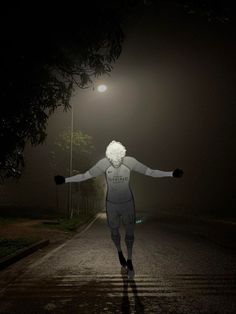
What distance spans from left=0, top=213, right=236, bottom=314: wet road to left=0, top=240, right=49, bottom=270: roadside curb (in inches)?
7.3

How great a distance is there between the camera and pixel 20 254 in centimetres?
1045

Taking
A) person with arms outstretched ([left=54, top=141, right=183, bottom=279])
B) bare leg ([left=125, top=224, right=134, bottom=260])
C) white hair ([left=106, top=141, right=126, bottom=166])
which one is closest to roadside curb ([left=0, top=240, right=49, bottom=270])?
bare leg ([left=125, top=224, right=134, bottom=260])

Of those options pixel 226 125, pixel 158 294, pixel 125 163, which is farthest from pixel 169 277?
pixel 226 125

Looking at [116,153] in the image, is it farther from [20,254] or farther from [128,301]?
[20,254]

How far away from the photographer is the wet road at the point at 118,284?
17.7ft

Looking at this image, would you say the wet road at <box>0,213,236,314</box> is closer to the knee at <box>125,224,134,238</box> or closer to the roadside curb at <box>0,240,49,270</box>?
the roadside curb at <box>0,240,49,270</box>

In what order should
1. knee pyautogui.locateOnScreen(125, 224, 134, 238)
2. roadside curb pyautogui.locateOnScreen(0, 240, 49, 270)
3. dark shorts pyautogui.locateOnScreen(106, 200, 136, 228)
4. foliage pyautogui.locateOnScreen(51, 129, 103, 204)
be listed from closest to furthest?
dark shorts pyautogui.locateOnScreen(106, 200, 136, 228) → knee pyautogui.locateOnScreen(125, 224, 134, 238) → roadside curb pyautogui.locateOnScreen(0, 240, 49, 270) → foliage pyautogui.locateOnScreen(51, 129, 103, 204)

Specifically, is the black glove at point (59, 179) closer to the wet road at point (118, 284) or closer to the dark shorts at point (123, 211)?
the dark shorts at point (123, 211)

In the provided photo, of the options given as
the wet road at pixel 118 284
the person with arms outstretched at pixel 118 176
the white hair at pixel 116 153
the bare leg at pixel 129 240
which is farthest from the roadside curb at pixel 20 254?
the white hair at pixel 116 153

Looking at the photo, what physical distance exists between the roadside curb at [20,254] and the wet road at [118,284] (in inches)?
7.3

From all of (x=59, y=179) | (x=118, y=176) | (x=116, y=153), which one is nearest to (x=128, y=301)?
(x=118, y=176)

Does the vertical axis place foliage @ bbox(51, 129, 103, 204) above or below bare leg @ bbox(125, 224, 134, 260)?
above

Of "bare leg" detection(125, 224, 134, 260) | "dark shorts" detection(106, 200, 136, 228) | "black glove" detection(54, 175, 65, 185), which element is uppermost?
"black glove" detection(54, 175, 65, 185)

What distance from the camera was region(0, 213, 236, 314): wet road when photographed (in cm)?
540
